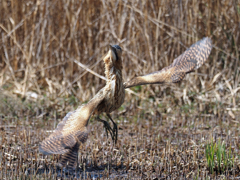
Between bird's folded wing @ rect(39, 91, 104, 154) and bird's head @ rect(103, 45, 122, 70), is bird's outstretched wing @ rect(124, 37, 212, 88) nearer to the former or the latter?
bird's head @ rect(103, 45, 122, 70)

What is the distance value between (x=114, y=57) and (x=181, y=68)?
1039 millimetres

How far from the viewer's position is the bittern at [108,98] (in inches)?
121

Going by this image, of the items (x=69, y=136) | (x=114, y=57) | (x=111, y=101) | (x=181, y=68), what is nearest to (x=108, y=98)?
(x=111, y=101)

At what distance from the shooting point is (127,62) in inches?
280

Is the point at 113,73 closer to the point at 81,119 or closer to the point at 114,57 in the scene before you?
the point at 114,57

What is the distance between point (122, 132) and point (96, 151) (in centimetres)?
109

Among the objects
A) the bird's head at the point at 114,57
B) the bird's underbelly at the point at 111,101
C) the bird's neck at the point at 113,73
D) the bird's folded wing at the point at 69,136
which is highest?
the bird's head at the point at 114,57

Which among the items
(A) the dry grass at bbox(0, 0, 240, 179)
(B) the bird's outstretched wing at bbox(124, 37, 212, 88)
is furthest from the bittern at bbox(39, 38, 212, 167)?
(A) the dry grass at bbox(0, 0, 240, 179)

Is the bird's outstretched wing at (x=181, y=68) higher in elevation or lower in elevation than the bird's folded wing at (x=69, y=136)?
higher

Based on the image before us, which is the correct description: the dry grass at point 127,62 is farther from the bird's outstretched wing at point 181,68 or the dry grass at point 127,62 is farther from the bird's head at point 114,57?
the bird's head at point 114,57

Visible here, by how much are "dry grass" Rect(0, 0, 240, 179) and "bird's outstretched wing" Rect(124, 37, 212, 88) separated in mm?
1055

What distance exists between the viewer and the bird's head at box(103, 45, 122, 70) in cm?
378

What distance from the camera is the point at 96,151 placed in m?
4.39

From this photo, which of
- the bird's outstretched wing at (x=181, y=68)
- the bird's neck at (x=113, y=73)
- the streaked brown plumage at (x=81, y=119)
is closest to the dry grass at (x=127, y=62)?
the bird's outstretched wing at (x=181, y=68)
